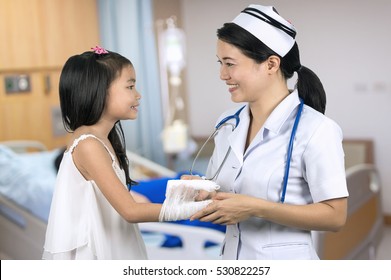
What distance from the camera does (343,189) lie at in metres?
1.02

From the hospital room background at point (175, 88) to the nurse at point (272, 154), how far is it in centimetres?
26

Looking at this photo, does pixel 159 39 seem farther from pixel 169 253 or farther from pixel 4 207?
pixel 4 207

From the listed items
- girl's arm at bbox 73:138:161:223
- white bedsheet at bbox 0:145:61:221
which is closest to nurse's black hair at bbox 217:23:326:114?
girl's arm at bbox 73:138:161:223

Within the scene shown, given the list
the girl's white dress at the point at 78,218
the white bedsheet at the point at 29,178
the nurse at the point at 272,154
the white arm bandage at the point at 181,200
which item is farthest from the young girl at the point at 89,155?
the white bedsheet at the point at 29,178

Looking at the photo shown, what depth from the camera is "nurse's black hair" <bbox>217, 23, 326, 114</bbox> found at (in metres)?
1.04

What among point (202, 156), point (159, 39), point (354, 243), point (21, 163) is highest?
point (159, 39)

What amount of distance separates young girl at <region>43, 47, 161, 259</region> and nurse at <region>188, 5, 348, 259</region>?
216mm

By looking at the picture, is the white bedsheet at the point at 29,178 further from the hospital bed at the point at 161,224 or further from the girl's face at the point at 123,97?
the girl's face at the point at 123,97

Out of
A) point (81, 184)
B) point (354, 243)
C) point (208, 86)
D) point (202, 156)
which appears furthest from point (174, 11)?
point (354, 243)

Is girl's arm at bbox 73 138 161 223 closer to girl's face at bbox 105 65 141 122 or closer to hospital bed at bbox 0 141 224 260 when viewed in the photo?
girl's face at bbox 105 65 141 122

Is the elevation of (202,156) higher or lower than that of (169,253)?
higher

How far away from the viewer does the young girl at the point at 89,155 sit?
112 centimetres

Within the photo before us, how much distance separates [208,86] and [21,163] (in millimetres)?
1204

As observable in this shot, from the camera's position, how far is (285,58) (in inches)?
42.1
